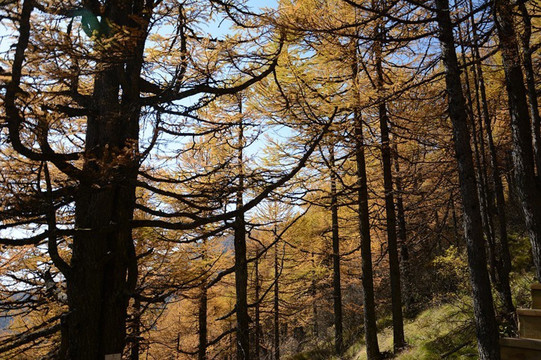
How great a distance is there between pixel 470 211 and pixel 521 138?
2191 mm

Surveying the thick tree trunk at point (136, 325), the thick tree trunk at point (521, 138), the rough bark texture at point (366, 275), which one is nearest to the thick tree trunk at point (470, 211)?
the thick tree trunk at point (521, 138)

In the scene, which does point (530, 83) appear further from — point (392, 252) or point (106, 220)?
point (106, 220)

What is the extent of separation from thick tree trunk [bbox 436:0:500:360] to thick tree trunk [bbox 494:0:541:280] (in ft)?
3.80

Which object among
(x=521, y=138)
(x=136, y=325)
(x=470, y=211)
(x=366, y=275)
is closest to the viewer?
(x=470, y=211)

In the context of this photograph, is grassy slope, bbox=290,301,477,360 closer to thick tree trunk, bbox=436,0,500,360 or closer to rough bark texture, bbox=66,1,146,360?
thick tree trunk, bbox=436,0,500,360

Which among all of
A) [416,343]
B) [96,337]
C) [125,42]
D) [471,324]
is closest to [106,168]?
[125,42]

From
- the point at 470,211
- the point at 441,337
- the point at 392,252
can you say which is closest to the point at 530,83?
the point at 470,211

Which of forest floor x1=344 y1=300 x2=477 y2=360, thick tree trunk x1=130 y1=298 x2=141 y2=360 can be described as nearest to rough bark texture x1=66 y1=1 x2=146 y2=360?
thick tree trunk x1=130 y1=298 x2=141 y2=360

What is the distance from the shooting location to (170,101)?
3.96m

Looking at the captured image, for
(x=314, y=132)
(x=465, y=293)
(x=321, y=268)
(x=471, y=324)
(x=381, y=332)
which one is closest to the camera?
(x=471, y=324)

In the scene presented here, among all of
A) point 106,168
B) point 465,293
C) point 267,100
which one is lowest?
point 465,293

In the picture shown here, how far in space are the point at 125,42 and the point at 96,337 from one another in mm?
2960

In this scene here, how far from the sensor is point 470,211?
4.38 m

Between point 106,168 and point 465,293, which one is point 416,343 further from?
point 106,168
